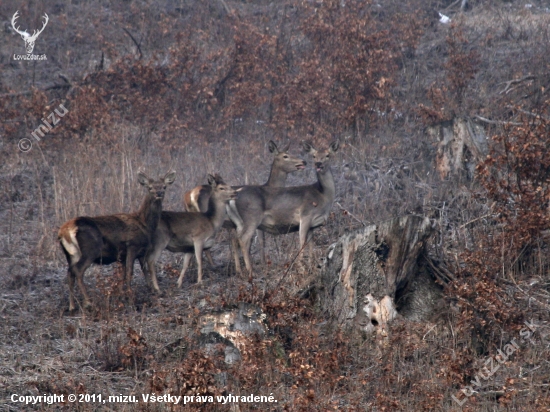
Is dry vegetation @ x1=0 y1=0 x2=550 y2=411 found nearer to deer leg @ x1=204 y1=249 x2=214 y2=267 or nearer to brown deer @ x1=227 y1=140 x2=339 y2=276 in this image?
deer leg @ x1=204 y1=249 x2=214 y2=267

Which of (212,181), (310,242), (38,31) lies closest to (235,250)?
(212,181)

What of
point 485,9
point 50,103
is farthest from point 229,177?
point 485,9

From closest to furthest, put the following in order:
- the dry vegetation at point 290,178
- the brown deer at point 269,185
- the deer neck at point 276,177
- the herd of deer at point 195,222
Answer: the dry vegetation at point 290,178
the herd of deer at point 195,222
the brown deer at point 269,185
the deer neck at point 276,177

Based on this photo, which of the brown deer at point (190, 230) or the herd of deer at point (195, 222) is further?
the brown deer at point (190, 230)

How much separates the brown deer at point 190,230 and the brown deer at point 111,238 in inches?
5.8

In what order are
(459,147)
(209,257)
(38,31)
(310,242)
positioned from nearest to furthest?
(310,242)
(209,257)
(459,147)
(38,31)

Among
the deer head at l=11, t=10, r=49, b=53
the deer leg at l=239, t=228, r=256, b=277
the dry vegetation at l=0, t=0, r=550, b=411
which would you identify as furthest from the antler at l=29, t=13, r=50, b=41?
the deer leg at l=239, t=228, r=256, b=277

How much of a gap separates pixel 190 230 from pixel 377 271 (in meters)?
3.41

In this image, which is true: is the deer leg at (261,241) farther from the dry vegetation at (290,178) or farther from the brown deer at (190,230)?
the brown deer at (190,230)

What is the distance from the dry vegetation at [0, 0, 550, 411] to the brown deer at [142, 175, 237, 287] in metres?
0.31

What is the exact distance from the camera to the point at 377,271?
353 inches

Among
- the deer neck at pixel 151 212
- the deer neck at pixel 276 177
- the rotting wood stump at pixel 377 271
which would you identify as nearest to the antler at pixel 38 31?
the deer neck at pixel 276 177

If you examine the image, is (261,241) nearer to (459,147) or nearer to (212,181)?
(212,181)

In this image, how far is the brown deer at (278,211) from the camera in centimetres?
1215
